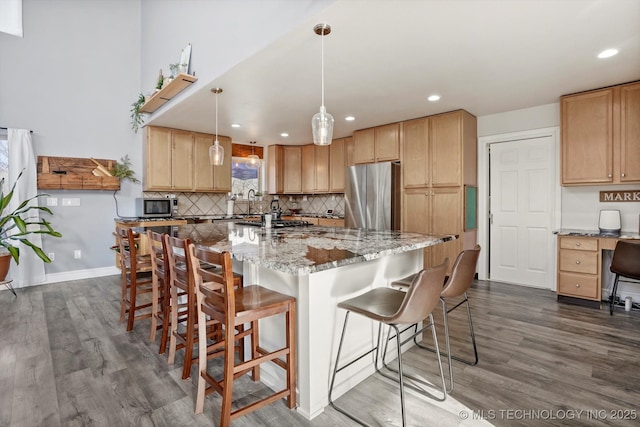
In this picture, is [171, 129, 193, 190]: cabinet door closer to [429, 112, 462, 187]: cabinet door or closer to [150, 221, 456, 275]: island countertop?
[150, 221, 456, 275]: island countertop

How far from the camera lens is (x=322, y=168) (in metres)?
6.19

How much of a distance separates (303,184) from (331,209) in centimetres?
77

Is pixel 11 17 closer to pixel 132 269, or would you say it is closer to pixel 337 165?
pixel 132 269

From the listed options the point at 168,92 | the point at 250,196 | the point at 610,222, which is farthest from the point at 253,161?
the point at 610,222

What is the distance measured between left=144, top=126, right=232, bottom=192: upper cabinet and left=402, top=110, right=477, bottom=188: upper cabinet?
3158mm

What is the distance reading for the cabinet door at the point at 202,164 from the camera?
5.25m

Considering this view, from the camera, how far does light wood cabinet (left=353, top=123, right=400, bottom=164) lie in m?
4.75

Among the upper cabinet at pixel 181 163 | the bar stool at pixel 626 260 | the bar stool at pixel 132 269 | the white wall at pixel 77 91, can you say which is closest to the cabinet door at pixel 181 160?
the upper cabinet at pixel 181 163

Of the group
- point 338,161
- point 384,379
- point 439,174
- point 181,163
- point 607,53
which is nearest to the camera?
point 384,379

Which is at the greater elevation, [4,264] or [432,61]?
[432,61]

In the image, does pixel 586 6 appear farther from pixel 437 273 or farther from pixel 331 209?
pixel 331 209

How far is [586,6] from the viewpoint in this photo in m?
1.97

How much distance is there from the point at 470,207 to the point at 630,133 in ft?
5.58

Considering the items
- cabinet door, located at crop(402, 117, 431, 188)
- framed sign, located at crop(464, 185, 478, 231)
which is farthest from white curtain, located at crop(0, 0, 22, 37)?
framed sign, located at crop(464, 185, 478, 231)
